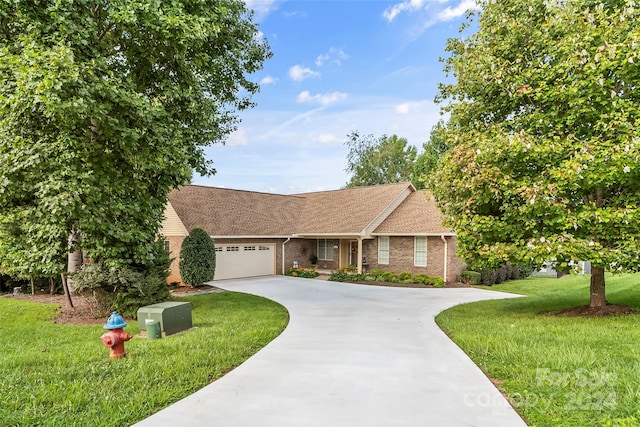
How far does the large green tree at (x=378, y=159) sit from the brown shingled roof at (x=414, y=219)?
19887 millimetres

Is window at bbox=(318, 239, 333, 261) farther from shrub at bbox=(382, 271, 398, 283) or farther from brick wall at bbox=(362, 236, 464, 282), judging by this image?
shrub at bbox=(382, 271, 398, 283)

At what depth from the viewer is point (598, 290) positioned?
9.75m

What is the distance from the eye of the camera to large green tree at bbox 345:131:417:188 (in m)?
41.9

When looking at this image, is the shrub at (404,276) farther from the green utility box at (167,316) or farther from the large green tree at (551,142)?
the green utility box at (167,316)

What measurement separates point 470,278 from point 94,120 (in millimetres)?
16981

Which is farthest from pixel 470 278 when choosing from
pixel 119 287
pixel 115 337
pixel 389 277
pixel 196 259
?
pixel 115 337

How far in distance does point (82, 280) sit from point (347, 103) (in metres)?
16.6

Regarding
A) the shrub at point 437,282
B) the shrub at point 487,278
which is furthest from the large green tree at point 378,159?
the shrub at point 437,282

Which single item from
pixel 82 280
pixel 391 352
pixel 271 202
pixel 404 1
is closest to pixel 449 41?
pixel 404 1

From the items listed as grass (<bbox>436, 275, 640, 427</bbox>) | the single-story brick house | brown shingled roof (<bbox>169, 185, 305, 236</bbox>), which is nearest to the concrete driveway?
grass (<bbox>436, 275, 640, 427</bbox>)

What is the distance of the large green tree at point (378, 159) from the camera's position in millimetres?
41906

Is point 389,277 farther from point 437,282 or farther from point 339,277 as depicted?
point 339,277

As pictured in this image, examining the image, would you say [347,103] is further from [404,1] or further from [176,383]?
[176,383]

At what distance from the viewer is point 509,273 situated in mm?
20672
